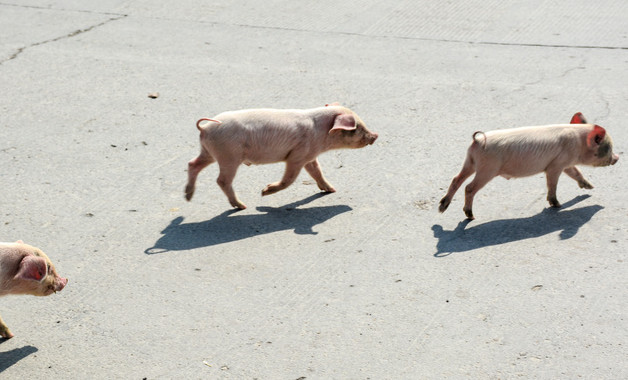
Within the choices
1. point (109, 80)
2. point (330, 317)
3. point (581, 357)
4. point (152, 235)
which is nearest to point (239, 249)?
point (152, 235)

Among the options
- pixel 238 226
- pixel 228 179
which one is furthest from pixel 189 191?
pixel 238 226

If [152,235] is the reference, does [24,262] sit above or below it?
above

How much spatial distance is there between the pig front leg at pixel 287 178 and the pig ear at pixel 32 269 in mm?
1997

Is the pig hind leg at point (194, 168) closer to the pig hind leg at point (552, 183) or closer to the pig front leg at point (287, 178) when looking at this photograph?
the pig front leg at point (287, 178)

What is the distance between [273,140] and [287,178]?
32cm

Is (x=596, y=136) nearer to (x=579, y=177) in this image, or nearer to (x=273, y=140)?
(x=579, y=177)

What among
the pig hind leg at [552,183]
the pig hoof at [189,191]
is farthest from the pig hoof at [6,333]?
the pig hind leg at [552,183]

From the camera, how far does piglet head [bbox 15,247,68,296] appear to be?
4.73m

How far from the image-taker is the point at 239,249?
227 inches

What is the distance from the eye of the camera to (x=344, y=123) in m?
6.41

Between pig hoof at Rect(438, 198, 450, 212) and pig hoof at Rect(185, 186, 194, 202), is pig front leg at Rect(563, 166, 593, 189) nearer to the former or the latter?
pig hoof at Rect(438, 198, 450, 212)

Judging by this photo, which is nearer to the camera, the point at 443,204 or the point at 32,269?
the point at 32,269

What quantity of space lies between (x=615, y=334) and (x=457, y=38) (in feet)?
17.7

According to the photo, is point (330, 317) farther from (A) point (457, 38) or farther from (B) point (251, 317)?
(A) point (457, 38)
